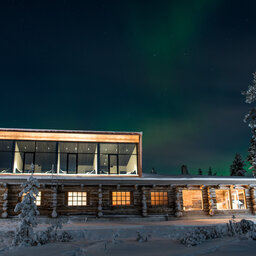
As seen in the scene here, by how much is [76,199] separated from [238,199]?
1346 centimetres

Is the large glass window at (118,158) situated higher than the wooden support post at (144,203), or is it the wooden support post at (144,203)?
the large glass window at (118,158)

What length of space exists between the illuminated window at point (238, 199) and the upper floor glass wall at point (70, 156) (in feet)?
29.2

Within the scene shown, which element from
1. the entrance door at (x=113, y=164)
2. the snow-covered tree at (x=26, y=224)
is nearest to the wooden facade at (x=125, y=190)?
the entrance door at (x=113, y=164)

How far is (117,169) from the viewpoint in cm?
2272

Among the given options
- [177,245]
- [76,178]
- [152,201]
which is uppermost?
[76,178]

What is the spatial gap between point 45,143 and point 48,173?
2.74 m

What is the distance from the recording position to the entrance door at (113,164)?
22.7 metres

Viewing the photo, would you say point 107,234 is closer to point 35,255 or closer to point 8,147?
point 35,255

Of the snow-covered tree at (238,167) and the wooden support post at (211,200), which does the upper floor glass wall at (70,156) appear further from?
the snow-covered tree at (238,167)

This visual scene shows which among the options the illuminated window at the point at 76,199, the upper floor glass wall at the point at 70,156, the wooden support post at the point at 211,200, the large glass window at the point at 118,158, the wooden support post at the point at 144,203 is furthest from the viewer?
the large glass window at the point at 118,158

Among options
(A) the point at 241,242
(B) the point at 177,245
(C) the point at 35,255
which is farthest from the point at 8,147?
(A) the point at 241,242

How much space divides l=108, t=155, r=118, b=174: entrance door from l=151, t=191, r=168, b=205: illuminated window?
3.58 m

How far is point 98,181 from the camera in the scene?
20.2 metres

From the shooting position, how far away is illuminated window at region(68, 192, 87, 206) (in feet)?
66.9
